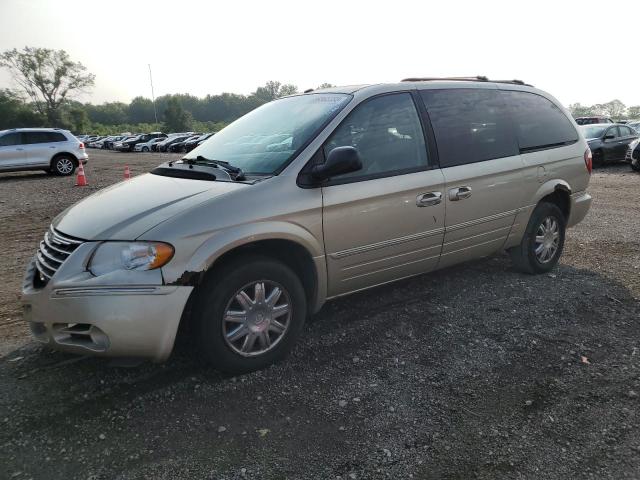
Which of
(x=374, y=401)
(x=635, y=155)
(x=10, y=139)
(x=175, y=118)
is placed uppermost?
(x=175, y=118)

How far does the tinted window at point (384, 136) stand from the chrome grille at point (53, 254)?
5.57 ft

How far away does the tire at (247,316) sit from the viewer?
2945 millimetres

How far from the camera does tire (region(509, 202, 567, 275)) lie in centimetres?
481

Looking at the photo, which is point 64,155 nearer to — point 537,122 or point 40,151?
point 40,151

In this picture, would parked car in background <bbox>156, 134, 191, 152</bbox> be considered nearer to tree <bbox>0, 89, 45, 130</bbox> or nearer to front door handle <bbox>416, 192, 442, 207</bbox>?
tree <bbox>0, 89, 45, 130</bbox>

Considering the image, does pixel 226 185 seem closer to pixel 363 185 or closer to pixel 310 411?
pixel 363 185

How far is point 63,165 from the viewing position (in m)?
16.6

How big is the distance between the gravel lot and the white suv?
13.5m

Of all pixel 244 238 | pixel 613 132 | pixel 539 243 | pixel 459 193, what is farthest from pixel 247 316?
pixel 613 132

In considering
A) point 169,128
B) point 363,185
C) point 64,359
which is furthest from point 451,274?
point 169,128

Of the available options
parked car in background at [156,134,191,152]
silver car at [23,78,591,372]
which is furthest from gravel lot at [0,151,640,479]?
parked car in background at [156,134,191,152]

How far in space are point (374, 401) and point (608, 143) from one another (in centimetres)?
1691

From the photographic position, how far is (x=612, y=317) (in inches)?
159

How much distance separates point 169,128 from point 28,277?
8558 centimetres
